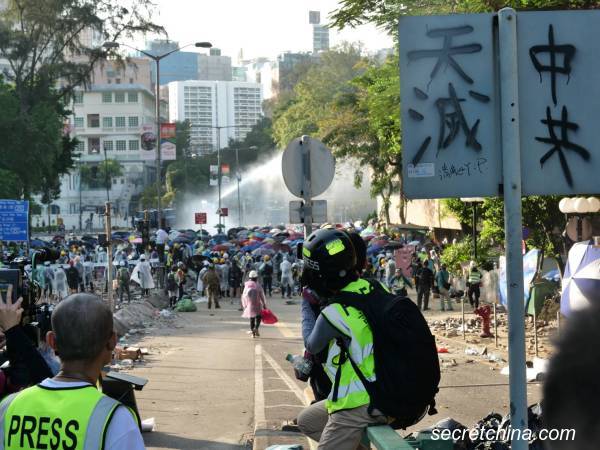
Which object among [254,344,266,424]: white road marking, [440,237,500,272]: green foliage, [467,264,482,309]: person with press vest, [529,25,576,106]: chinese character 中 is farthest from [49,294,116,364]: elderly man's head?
[440,237,500,272]: green foliage

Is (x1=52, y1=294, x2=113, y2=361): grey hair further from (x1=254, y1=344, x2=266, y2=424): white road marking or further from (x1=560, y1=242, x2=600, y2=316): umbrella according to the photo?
(x1=254, y1=344, x2=266, y2=424): white road marking

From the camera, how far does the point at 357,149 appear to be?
47.7m

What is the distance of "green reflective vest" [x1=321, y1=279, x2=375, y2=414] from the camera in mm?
4023

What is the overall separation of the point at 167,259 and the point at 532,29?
35584 mm

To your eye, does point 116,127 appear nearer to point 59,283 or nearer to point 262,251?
point 262,251

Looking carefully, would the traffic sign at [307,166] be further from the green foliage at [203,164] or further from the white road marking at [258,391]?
the green foliage at [203,164]

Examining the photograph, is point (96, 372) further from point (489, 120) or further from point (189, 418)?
point (189, 418)

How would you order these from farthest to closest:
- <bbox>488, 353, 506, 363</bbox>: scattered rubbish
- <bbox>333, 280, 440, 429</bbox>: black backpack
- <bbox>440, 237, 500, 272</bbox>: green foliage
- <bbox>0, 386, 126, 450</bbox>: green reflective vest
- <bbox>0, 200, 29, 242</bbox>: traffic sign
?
<bbox>440, 237, 500, 272</bbox>: green foliage
<bbox>0, 200, 29, 242</bbox>: traffic sign
<bbox>488, 353, 506, 363</bbox>: scattered rubbish
<bbox>333, 280, 440, 429</bbox>: black backpack
<bbox>0, 386, 126, 450</bbox>: green reflective vest

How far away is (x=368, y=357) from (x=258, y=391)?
28.2 ft

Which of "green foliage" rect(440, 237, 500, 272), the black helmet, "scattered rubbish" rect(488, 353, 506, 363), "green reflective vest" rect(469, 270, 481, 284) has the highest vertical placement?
Result: the black helmet

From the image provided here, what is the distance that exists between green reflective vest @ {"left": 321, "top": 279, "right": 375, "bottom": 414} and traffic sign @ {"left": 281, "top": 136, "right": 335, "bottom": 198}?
5187mm

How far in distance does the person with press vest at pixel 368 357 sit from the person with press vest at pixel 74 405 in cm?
131

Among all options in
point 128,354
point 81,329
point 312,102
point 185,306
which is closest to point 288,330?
point 128,354

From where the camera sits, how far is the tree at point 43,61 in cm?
4406
